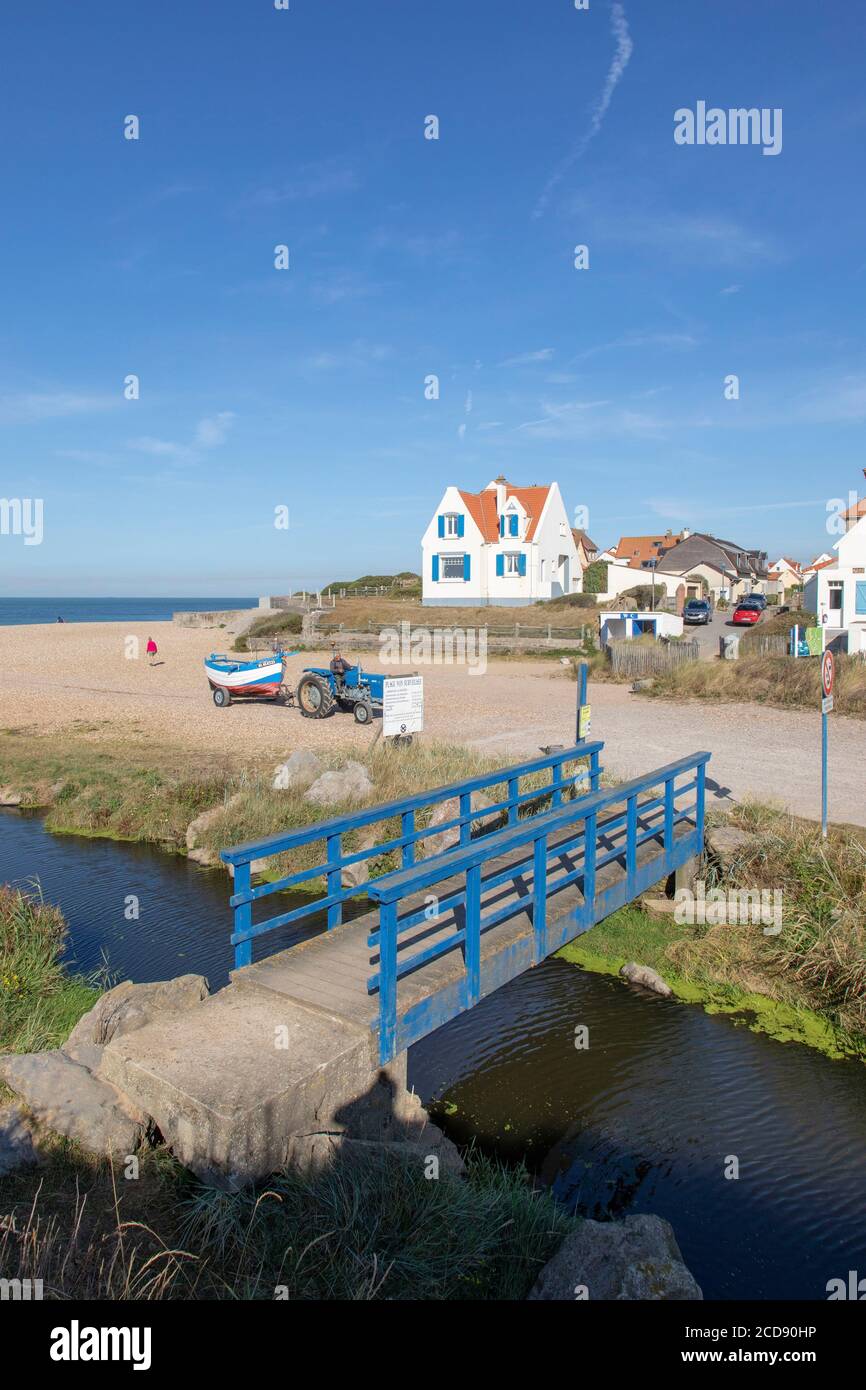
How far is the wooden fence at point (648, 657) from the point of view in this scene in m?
28.3

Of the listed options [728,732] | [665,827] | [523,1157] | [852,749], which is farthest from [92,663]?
[523,1157]

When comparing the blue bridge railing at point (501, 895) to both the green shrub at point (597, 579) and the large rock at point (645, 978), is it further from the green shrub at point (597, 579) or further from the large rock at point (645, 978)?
the green shrub at point (597, 579)

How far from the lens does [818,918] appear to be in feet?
29.5

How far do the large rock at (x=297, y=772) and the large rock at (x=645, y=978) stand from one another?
6.32 metres

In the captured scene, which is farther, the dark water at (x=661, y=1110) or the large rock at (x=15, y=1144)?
the dark water at (x=661, y=1110)

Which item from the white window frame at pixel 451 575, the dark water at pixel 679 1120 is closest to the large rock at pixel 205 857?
the dark water at pixel 679 1120

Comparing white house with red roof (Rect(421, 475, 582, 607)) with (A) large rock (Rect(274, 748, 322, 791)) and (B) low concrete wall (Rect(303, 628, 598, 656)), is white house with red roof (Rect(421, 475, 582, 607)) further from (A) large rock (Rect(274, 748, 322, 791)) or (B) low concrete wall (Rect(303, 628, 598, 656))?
(A) large rock (Rect(274, 748, 322, 791))

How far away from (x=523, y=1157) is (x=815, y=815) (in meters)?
7.68

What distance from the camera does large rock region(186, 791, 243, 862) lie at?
13.0 metres

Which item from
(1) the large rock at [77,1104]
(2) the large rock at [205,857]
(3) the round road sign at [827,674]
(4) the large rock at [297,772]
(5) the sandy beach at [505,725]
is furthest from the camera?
(5) the sandy beach at [505,725]

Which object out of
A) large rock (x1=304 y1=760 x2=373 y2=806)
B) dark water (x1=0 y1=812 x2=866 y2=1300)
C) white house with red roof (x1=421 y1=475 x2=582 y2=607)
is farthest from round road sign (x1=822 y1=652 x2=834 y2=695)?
white house with red roof (x1=421 y1=475 x2=582 y2=607)

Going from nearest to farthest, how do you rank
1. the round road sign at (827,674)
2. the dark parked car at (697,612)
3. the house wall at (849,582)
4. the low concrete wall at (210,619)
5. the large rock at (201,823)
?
the round road sign at (827,674), the large rock at (201,823), the house wall at (849,582), the dark parked car at (697,612), the low concrete wall at (210,619)

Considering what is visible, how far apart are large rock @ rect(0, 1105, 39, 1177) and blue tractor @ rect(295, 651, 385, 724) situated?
15.7m
